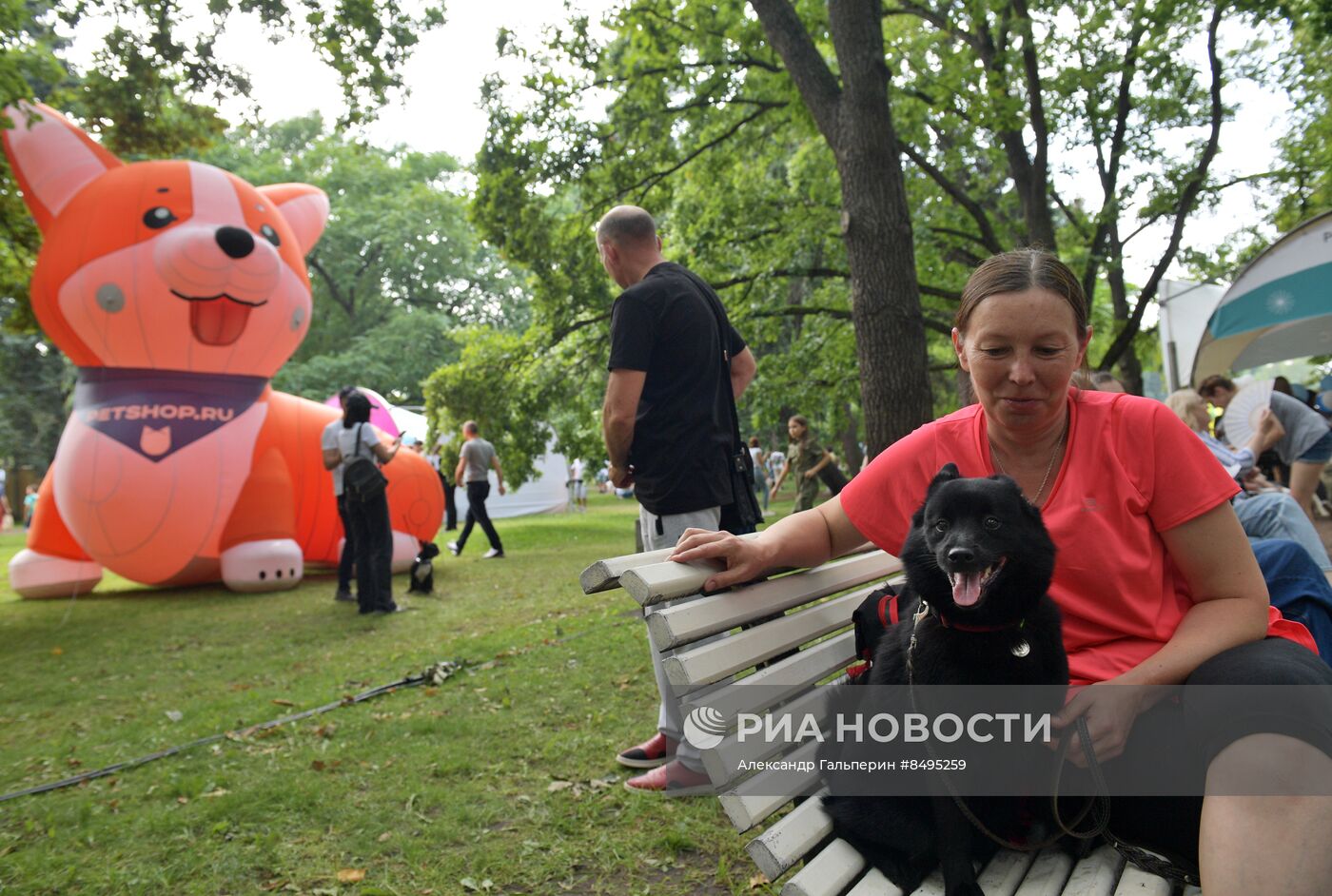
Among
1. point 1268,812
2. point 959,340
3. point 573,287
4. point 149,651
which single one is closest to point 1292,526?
point 959,340

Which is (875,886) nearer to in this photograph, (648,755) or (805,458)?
(648,755)

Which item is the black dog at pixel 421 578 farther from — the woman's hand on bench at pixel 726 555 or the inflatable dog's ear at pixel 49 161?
the woman's hand on bench at pixel 726 555

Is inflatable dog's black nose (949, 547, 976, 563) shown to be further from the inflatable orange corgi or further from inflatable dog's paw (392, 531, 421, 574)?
inflatable dog's paw (392, 531, 421, 574)

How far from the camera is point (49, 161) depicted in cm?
928

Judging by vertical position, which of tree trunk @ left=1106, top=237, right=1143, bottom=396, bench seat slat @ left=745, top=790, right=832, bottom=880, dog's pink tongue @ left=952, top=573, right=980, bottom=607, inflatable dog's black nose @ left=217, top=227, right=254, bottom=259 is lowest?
bench seat slat @ left=745, top=790, right=832, bottom=880

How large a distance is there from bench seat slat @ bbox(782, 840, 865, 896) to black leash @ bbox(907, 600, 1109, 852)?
248mm

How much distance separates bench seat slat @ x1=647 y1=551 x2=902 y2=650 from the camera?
1.94m

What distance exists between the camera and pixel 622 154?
12016mm

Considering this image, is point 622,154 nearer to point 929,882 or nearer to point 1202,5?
point 1202,5

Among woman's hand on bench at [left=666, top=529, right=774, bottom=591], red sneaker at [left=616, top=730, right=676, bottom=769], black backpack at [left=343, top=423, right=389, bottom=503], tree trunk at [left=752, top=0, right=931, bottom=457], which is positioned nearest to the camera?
woman's hand on bench at [left=666, top=529, right=774, bottom=591]

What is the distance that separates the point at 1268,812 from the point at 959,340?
112 cm

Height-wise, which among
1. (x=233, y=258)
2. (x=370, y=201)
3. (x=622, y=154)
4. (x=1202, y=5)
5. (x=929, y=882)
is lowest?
(x=929, y=882)

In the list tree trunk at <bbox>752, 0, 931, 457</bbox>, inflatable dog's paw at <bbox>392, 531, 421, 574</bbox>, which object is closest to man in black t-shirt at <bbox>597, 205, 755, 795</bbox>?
tree trunk at <bbox>752, 0, 931, 457</bbox>

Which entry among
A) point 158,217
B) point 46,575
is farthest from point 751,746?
point 46,575
